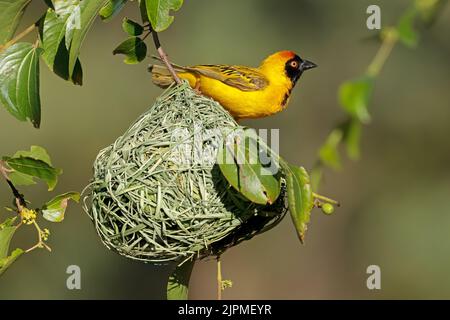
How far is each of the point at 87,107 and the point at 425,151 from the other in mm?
3473

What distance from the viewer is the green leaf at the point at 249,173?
86.6 inches

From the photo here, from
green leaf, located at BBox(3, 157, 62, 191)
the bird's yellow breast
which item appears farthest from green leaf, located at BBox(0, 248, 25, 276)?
the bird's yellow breast

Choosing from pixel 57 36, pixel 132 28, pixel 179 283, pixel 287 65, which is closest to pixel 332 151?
pixel 57 36

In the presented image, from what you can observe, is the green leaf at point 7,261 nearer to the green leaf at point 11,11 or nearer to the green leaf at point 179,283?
the green leaf at point 179,283

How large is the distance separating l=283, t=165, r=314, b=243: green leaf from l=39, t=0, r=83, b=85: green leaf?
2.61ft

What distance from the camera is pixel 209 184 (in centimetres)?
255

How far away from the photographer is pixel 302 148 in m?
7.73

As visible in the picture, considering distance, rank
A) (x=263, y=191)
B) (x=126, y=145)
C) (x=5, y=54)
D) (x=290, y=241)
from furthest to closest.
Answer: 1. (x=290, y=241)
2. (x=126, y=145)
3. (x=5, y=54)
4. (x=263, y=191)

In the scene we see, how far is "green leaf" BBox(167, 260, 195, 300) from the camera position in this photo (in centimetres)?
278

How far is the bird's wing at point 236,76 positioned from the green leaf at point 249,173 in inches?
49.2

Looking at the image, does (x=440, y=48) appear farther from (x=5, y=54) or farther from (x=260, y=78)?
(x=5, y=54)

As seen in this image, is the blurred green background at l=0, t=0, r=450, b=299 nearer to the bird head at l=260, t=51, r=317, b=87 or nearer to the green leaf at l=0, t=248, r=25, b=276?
the bird head at l=260, t=51, r=317, b=87

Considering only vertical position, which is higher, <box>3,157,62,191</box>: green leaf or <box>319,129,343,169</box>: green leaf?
<box>3,157,62,191</box>: green leaf

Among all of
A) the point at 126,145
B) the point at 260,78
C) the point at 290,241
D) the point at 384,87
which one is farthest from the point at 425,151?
the point at 126,145
